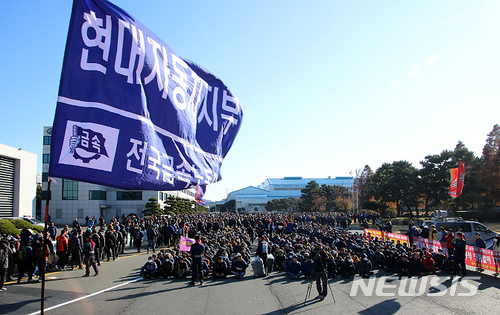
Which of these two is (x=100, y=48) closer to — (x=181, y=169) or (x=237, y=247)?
(x=181, y=169)

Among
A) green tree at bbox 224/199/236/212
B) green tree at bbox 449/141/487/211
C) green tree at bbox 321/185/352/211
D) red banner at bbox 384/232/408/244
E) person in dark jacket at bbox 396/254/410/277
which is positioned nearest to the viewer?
person in dark jacket at bbox 396/254/410/277

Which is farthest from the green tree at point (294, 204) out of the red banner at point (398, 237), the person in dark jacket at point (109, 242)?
the person in dark jacket at point (109, 242)

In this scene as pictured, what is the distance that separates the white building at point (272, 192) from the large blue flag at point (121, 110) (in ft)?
408

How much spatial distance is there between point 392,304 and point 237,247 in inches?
302

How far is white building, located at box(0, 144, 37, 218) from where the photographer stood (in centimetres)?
2719

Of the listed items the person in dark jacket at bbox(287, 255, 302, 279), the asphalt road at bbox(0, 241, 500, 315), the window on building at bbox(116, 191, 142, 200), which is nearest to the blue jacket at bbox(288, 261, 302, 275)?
the person in dark jacket at bbox(287, 255, 302, 279)

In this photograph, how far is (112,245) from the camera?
635 inches

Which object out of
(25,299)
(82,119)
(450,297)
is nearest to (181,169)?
(82,119)

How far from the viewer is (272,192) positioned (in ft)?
488

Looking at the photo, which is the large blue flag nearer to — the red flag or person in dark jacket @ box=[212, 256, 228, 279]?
person in dark jacket @ box=[212, 256, 228, 279]

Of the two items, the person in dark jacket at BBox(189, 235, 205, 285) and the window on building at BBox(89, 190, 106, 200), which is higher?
the window on building at BBox(89, 190, 106, 200)

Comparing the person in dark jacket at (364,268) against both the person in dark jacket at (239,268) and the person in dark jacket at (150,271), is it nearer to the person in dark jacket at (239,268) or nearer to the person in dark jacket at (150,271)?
the person in dark jacket at (239,268)

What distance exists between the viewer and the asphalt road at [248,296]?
27.2 ft

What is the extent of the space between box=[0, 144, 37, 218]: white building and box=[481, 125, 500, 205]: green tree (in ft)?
167
